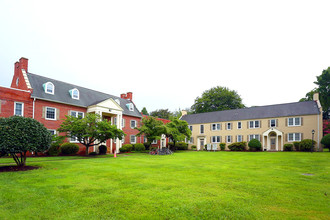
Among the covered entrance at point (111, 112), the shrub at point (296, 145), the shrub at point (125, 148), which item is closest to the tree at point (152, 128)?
the shrub at point (125, 148)

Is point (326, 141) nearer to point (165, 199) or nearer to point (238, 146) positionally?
point (238, 146)

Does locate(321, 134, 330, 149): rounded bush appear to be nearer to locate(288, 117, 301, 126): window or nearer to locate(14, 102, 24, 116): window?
locate(288, 117, 301, 126): window

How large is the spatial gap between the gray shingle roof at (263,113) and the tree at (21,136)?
107ft

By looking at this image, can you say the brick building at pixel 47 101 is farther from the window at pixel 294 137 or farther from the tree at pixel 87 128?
the window at pixel 294 137

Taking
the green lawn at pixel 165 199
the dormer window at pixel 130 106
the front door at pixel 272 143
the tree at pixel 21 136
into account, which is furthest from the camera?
the dormer window at pixel 130 106

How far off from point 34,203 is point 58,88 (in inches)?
912

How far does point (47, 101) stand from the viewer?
74.3ft

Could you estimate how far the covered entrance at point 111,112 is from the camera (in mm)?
26188

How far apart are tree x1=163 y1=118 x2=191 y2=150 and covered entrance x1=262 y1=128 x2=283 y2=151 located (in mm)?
13035

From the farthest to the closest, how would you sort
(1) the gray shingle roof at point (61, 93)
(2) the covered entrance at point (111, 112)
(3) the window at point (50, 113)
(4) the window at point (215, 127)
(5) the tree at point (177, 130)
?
(4) the window at point (215, 127)
(5) the tree at point (177, 130)
(2) the covered entrance at point (111, 112)
(3) the window at point (50, 113)
(1) the gray shingle roof at point (61, 93)

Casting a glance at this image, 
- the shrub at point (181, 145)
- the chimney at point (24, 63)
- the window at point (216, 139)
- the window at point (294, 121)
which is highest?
the chimney at point (24, 63)

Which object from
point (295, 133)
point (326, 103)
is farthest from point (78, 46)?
point (326, 103)

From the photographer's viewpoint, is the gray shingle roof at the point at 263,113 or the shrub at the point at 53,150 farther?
the gray shingle roof at the point at 263,113

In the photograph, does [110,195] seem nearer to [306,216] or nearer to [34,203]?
[34,203]
